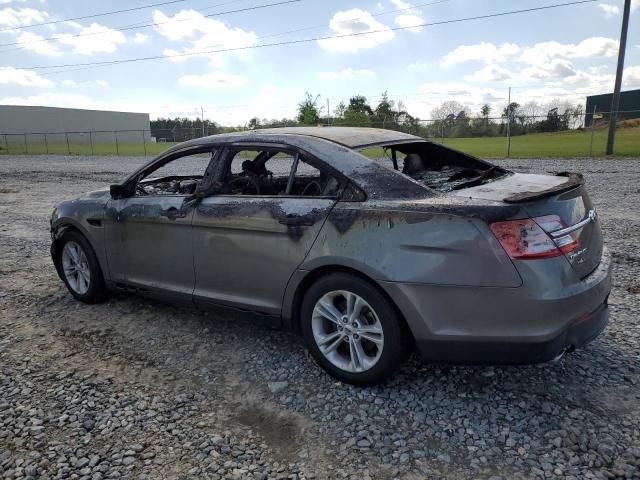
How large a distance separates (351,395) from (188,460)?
1020 millimetres

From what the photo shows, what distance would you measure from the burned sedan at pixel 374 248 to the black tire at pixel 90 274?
373 mm

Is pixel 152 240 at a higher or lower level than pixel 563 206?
lower

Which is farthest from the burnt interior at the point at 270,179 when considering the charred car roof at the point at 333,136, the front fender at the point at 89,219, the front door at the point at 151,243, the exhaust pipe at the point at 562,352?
the exhaust pipe at the point at 562,352

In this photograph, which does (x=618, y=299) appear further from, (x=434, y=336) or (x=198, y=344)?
(x=198, y=344)

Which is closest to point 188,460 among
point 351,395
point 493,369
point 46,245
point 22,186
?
point 351,395

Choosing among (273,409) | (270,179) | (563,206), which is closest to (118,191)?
(270,179)

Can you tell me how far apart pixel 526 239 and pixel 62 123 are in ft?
279

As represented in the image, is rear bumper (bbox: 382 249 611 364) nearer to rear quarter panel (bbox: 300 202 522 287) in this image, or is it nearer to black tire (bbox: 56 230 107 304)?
rear quarter panel (bbox: 300 202 522 287)

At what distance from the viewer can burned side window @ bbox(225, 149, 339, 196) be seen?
3.48 meters

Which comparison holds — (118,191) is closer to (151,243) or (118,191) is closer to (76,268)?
(151,243)

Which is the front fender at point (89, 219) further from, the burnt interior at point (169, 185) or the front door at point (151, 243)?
the burnt interior at point (169, 185)

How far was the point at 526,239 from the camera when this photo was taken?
2607 millimetres

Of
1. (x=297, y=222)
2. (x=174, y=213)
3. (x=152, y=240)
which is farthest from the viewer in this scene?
(x=152, y=240)

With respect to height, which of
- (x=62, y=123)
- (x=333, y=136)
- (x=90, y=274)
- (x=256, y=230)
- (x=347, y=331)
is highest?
(x=62, y=123)
